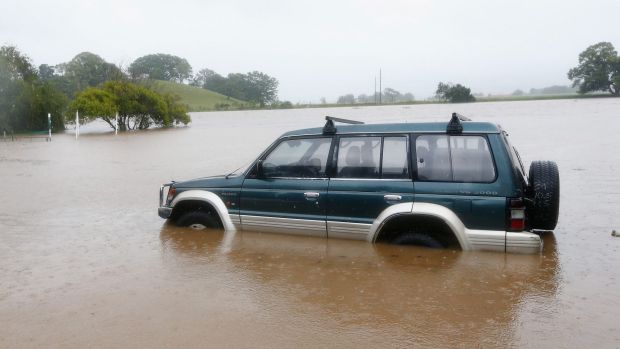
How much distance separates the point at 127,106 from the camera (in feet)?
132

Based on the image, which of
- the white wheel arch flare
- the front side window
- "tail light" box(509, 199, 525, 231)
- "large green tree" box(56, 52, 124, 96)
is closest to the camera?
"tail light" box(509, 199, 525, 231)

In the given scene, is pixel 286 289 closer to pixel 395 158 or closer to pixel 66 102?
pixel 395 158

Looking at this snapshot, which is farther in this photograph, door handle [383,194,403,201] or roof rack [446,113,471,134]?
door handle [383,194,403,201]

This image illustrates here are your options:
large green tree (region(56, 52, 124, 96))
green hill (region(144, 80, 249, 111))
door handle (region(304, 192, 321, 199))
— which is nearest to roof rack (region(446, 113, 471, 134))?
door handle (region(304, 192, 321, 199))

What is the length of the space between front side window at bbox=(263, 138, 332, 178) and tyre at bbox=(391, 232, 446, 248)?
1200 mm

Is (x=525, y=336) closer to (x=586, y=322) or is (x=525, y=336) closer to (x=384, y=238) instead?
(x=586, y=322)

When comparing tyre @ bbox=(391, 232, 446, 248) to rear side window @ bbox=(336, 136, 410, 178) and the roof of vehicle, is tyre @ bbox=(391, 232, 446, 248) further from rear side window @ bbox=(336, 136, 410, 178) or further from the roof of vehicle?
the roof of vehicle

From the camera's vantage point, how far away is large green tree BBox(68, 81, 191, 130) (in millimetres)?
37906

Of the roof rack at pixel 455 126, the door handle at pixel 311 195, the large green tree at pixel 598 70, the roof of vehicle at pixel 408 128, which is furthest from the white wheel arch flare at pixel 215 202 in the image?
the large green tree at pixel 598 70

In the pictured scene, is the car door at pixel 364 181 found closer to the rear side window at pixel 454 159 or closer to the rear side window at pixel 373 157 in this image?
the rear side window at pixel 373 157

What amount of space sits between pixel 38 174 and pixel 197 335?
13.1m

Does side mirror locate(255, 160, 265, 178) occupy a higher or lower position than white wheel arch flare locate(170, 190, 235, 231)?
higher

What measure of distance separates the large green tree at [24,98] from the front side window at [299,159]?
34220mm

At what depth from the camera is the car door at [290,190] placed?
253 inches
